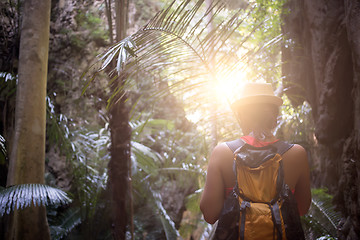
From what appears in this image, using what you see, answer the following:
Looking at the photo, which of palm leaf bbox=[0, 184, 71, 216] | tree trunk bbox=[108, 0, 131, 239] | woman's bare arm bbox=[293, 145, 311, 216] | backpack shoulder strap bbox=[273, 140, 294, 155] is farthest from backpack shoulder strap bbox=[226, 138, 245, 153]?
tree trunk bbox=[108, 0, 131, 239]

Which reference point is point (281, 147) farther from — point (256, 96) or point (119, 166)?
point (119, 166)

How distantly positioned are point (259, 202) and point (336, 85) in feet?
8.12

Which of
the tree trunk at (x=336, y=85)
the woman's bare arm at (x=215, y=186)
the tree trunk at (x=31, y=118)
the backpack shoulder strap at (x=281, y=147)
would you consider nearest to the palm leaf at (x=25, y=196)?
the tree trunk at (x=31, y=118)

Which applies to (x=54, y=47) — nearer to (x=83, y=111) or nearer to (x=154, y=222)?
(x=83, y=111)

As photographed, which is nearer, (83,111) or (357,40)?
(357,40)

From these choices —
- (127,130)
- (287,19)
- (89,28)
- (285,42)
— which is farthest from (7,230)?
(89,28)

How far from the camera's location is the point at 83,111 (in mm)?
7758

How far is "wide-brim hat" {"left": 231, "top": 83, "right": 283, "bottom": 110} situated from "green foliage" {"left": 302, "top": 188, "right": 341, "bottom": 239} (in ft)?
8.36

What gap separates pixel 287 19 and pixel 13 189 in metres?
4.64

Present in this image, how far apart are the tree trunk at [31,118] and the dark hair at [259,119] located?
8.43 feet

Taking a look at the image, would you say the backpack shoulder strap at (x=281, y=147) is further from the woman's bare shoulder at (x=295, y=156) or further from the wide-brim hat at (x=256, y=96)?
the wide-brim hat at (x=256, y=96)

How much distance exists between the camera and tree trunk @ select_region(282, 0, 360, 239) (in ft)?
9.02

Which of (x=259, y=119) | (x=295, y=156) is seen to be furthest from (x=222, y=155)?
(x=295, y=156)

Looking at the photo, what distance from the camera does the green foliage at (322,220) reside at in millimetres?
3574
